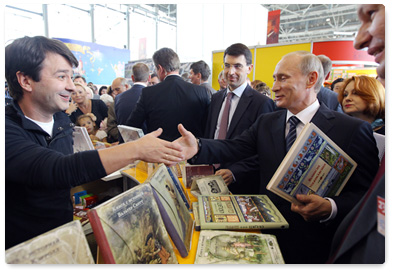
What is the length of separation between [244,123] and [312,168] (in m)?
1.20

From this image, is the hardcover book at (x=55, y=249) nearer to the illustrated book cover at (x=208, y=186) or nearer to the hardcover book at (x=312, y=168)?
the hardcover book at (x=312, y=168)

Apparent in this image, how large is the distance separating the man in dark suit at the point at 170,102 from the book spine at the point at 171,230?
1959mm

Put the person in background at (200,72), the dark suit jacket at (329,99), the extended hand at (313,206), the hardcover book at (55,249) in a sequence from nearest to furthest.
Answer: the hardcover book at (55,249) → the extended hand at (313,206) → the dark suit jacket at (329,99) → the person in background at (200,72)

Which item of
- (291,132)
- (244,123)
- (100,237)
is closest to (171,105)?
(244,123)

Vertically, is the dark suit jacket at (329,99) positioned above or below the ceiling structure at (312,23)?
below

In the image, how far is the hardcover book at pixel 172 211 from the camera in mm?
1043

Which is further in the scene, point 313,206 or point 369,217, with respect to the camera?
point 313,206

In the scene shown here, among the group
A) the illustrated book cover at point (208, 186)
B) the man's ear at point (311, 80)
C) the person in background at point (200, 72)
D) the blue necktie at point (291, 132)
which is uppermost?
the person in background at point (200, 72)

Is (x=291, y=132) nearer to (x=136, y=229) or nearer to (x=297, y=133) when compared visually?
(x=297, y=133)

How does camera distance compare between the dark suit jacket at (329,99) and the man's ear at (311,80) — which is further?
the dark suit jacket at (329,99)

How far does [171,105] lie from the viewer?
2.91m

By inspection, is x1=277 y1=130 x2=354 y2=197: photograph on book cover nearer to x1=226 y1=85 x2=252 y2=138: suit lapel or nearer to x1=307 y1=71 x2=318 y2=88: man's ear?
x1=307 y1=71 x2=318 y2=88: man's ear

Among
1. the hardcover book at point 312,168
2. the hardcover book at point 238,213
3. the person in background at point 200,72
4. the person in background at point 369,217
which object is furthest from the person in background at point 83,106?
the person in background at point 369,217

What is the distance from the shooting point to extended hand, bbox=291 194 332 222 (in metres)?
1.25
